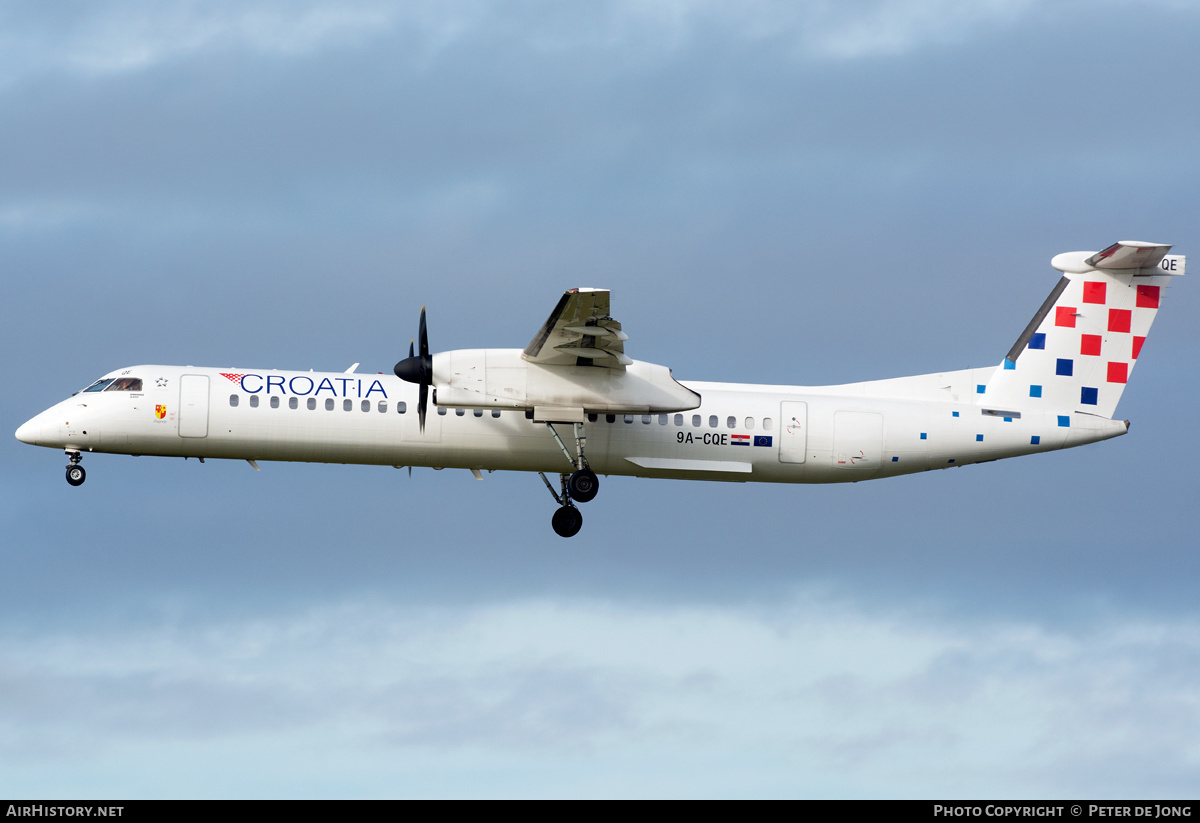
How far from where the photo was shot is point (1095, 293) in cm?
3161

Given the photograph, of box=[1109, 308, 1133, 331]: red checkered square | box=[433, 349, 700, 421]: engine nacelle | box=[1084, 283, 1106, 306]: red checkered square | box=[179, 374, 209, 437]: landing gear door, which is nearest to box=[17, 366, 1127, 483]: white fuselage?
box=[179, 374, 209, 437]: landing gear door

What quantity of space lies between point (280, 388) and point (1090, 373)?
653 inches

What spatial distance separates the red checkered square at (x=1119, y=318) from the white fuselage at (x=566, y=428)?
6.67 feet

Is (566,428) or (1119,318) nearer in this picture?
(566,428)

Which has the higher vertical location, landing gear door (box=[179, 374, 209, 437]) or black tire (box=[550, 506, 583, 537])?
landing gear door (box=[179, 374, 209, 437])

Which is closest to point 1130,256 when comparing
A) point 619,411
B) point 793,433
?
point 793,433

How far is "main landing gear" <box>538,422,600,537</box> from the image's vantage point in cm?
2923

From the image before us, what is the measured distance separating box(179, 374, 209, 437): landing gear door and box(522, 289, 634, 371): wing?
634cm

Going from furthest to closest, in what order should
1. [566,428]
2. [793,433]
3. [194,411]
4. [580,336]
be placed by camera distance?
[793,433]
[566,428]
[194,411]
[580,336]

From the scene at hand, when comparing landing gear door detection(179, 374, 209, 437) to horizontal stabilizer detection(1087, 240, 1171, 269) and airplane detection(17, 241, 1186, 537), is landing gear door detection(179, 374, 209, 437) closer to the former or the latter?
airplane detection(17, 241, 1186, 537)

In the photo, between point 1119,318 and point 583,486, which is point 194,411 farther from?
point 1119,318

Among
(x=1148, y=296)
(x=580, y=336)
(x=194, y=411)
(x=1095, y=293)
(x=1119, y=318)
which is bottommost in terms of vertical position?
(x=194, y=411)

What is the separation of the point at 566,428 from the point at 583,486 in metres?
1.36
